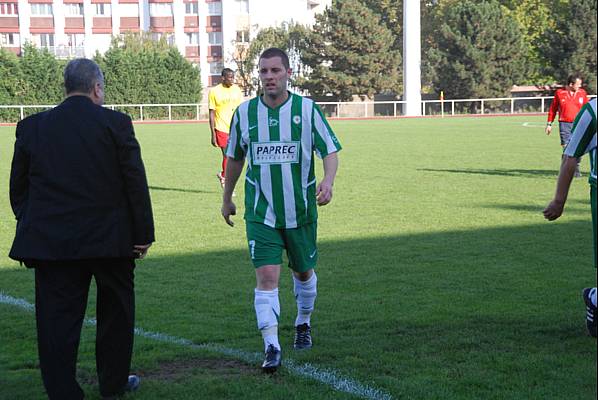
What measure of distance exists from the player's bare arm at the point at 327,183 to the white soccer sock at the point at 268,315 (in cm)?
65

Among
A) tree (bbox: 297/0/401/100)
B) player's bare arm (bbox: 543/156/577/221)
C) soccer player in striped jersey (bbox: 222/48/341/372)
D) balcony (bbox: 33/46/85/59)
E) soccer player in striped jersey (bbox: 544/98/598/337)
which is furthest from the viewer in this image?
balcony (bbox: 33/46/85/59)

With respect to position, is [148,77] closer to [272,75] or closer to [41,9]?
[41,9]

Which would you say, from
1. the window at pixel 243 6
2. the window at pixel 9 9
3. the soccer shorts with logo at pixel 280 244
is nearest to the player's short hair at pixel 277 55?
the soccer shorts with logo at pixel 280 244

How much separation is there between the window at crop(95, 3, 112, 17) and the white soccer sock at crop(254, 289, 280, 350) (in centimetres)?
8929

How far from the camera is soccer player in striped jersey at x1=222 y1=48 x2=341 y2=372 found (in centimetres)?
575

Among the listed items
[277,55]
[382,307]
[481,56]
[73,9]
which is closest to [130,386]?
[277,55]

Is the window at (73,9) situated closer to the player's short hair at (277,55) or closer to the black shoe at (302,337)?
the player's short hair at (277,55)

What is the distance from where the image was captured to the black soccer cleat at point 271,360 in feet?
18.1

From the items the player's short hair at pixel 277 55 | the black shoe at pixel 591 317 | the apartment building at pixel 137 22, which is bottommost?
the black shoe at pixel 591 317

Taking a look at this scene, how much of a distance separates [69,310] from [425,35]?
8806 cm

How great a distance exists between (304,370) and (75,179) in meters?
1.84

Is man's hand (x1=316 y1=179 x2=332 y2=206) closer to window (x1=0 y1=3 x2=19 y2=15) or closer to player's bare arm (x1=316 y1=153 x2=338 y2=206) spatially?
player's bare arm (x1=316 y1=153 x2=338 y2=206)

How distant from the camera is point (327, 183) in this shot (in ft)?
19.2

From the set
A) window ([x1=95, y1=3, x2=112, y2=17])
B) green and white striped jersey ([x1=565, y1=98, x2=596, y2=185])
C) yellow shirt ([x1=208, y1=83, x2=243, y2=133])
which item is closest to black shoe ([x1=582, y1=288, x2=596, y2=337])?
green and white striped jersey ([x1=565, y1=98, x2=596, y2=185])
